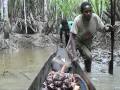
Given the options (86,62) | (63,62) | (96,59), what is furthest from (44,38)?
(63,62)

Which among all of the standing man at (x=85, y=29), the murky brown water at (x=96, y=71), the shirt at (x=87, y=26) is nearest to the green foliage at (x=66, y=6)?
the murky brown water at (x=96, y=71)

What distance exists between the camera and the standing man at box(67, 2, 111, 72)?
8.14m

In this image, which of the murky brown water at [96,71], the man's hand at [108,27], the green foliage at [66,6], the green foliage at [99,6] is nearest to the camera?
the murky brown water at [96,71]

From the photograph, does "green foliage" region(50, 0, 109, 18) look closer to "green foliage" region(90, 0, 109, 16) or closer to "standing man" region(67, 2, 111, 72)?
"green foliage" region(90, 0, 109, 16)

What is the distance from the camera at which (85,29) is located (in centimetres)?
843

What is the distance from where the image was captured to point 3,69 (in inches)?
436

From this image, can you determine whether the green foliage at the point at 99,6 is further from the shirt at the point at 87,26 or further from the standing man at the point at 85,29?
the shirt at the point at 87,26

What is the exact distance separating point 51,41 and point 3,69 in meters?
10.5

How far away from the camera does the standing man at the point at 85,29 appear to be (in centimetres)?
814

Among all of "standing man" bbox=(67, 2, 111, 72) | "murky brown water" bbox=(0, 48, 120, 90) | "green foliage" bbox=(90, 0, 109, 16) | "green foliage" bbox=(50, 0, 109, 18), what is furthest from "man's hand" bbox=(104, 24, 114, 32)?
"green foliage" bbox=(50, 0, 109, 18)

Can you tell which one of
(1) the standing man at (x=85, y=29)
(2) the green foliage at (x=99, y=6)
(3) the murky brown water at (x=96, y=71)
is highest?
(2) the green foliage at (x=99, y=6)

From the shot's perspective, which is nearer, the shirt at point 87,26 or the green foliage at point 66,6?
the shirt at point 87,26

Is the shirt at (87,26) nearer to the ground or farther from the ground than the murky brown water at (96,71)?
farther from the ground

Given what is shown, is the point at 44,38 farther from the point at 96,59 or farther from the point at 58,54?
the point at 58,54
